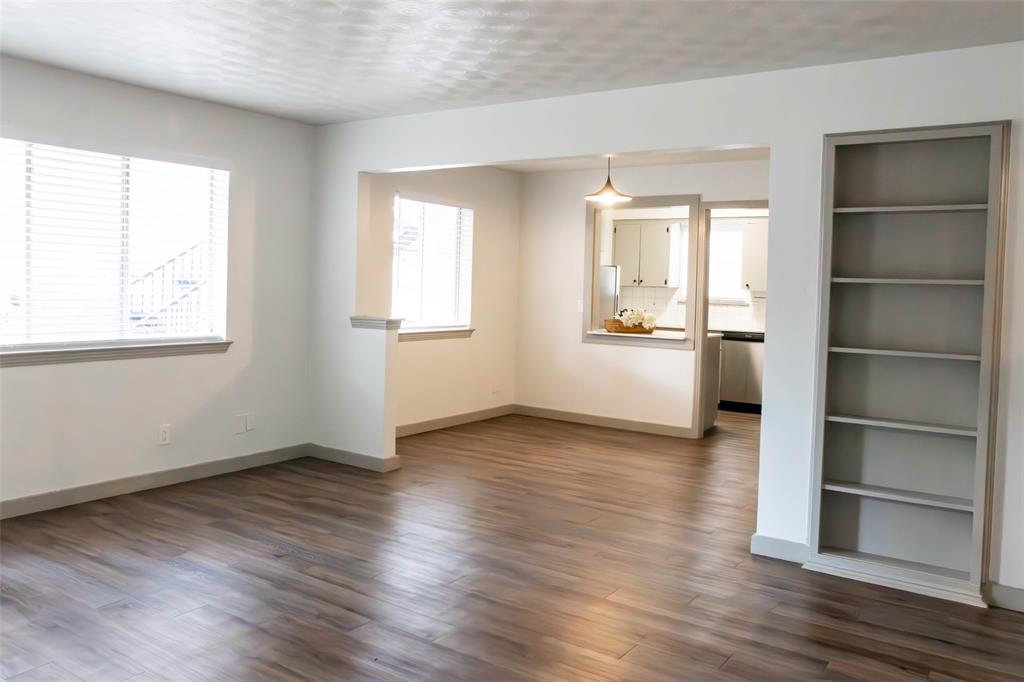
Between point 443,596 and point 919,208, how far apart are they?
2834 mm

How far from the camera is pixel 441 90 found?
4.71m

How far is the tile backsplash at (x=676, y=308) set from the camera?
984 cm

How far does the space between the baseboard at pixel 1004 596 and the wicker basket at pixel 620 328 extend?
4519 mm

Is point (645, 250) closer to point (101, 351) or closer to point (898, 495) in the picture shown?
point (898, 495)

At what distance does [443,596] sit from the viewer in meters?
3.43

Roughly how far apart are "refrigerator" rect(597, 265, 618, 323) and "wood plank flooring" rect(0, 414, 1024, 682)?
316 centimetres

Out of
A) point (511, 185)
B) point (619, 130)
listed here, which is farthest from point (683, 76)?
point (511, 185)

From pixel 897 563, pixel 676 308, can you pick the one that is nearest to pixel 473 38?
pixel 897 563

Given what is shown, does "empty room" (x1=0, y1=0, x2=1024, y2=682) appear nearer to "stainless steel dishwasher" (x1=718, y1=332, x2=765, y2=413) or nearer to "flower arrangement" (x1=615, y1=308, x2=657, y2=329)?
"flower arrangement" (x1=615, y1=308, x2=657, y2=329)

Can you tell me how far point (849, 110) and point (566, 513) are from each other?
2.74 metres

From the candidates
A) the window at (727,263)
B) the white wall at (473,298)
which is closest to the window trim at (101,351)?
the white wall at (473,298)

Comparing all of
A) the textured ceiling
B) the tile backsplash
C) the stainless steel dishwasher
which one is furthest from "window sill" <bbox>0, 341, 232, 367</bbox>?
the stainless steel dishwasher

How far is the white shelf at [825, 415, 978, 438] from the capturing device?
142 inches

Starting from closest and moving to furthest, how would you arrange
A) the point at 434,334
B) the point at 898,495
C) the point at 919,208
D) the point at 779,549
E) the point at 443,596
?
the point at 443,596 < the point at 919,208 < the point at 898,495 < the point at 779,549 < the point at 434,334
